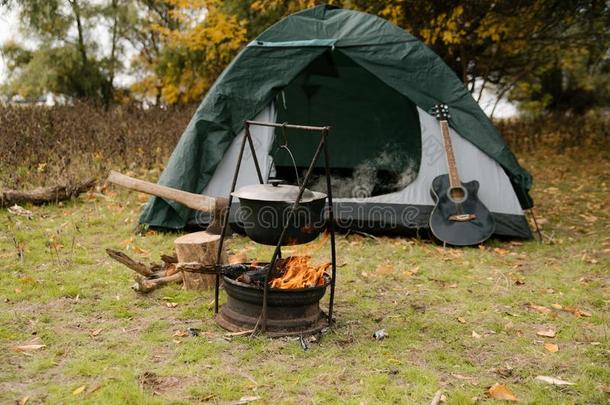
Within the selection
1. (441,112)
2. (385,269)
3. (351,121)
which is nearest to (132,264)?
(385,269)

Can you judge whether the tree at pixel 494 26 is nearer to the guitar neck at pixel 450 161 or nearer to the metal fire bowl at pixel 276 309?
the guitar neck at pixel 450 161

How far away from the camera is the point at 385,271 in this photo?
5137 mm

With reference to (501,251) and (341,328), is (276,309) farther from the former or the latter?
(501,251)

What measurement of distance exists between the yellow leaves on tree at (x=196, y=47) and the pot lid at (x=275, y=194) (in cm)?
1007

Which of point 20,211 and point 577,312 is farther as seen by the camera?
point 20,211

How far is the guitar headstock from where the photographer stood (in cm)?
612

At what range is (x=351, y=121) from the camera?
8219 millimetres

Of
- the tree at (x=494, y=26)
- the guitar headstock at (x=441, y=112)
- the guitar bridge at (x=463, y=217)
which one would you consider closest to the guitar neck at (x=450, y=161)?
the guitar headstock at (x=441, y=112)

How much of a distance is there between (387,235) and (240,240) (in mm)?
1520

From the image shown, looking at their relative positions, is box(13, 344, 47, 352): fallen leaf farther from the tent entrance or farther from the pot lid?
the tent entrance

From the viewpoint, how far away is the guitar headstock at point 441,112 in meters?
6.12

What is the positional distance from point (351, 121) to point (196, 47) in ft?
21.2

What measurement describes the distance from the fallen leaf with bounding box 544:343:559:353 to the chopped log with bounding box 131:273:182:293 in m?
2.59

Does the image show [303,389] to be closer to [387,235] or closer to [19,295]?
[19,295]
